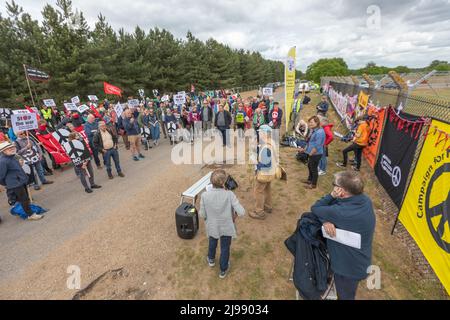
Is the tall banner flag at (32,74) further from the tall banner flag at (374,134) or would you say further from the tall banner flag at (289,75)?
the tall banner flag at (374,134)

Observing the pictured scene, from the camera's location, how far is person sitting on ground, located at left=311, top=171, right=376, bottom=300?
2.22m

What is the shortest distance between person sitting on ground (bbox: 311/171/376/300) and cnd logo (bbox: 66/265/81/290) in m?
3.74

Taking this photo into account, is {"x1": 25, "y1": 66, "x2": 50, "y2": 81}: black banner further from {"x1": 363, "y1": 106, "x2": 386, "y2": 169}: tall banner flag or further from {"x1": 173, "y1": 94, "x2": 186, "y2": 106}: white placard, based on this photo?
{"x1": 363, "y1": 106, "x2": 386, "y2": 169}: tall banner flag

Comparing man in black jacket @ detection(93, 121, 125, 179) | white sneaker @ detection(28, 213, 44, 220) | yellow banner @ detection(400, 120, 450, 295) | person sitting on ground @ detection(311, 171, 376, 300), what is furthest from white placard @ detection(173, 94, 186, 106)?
person sitting on ground @ detection(311, 171, 376, 300)

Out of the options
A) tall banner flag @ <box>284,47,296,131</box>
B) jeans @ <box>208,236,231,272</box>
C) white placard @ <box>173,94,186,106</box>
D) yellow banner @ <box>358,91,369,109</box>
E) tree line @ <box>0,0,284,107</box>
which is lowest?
jeans @ <box>208,236,231,272</box>

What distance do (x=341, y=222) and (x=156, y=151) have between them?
9271 millimetres

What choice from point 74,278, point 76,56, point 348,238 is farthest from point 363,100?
point 76,56

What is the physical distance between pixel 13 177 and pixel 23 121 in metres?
2.13

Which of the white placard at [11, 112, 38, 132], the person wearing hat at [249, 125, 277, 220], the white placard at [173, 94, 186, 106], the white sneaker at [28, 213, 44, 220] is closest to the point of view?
the person wearing hat at [249, 125, 277, 220]

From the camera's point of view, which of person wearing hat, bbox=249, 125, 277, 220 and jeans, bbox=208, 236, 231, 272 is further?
person wearing hat, bbox=249, 125, 277, 220

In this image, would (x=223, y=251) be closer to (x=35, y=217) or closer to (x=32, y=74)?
(x=35, y=217)

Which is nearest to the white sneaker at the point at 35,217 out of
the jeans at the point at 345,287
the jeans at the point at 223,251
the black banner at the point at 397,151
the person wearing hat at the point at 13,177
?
the person wearing hat at the point at 13,177

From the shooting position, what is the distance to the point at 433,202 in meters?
3.38
